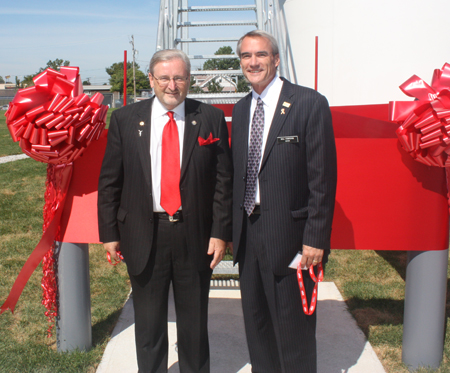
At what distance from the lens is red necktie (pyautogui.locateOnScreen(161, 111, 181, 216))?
2.20 meters

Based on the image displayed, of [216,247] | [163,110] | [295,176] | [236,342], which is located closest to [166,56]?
[163,110]

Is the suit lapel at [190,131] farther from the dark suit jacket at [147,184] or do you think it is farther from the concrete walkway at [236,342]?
the concrete walkway at [236,342]

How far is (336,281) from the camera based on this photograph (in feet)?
14.0

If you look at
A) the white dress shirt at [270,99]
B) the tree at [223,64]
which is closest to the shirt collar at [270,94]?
the white dress shirt at [270,99]

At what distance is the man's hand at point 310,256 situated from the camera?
216cm

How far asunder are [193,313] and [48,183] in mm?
1177

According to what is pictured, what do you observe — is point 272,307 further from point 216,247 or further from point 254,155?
point 254,155

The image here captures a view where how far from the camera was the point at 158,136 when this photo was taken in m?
2.26

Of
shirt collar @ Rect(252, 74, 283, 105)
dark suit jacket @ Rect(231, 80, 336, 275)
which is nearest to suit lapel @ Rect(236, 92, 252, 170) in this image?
dark suit jacket @ Rect(231, 80, 336, 275)

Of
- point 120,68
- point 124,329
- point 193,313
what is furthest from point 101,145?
point 120,68

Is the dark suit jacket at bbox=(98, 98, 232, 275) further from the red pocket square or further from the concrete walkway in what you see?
the concrete walkway

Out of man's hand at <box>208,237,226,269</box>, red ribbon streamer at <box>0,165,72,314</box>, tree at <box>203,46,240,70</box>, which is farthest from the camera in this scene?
tree at <box>203,46,240,70</box>

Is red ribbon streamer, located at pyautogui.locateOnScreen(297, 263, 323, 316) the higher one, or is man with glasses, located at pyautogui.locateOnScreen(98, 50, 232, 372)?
man with glasses, located at pyautogui.locateOnScreen(98, 50, 232, 372)

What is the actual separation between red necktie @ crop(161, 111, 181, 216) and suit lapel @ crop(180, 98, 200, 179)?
38mm
